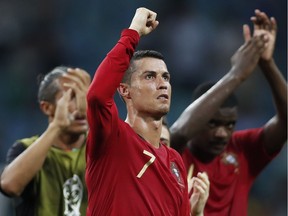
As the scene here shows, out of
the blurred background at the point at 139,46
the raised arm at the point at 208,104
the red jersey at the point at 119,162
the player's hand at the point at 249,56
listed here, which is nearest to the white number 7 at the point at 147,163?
the red jersey at the point at 119,162

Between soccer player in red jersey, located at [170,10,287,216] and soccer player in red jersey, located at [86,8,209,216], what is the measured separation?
124 cm

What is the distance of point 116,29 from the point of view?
857 cm

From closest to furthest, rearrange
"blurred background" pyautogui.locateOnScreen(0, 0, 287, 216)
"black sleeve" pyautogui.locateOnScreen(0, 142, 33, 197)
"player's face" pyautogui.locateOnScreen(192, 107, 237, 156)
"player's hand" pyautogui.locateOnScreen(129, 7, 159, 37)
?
"player's hand" pyautogui.locateOnScreen(129, 7, 159, 37) → "black sleeve" pyautogui.locateOnScreen(0, 142, 33, 197) → "player's face" pyautogui.locateOnScreen(192, 107, 237, 156) → "blurred background" pyautogui.locateOnScreen(0, 0, 287, 216)

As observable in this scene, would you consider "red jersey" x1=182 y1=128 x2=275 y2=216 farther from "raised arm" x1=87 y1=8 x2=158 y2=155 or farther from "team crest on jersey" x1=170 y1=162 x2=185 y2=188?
"raised arm" x1=87 y1=8 x2=158 y2=155

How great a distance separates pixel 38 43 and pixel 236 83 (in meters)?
4.26

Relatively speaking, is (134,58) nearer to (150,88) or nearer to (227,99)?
(150,88)

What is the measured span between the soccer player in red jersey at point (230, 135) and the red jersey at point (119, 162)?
139 centimetres

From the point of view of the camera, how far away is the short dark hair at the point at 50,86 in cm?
479

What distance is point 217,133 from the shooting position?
4883 millimetres

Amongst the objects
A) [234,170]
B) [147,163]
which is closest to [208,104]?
[234,170]

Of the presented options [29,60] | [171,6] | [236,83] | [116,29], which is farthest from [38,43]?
[236,83]

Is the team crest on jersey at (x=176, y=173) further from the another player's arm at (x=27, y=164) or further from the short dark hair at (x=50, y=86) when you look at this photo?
the short dark hair at (x=50, y=86)

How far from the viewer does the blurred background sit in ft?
26.2

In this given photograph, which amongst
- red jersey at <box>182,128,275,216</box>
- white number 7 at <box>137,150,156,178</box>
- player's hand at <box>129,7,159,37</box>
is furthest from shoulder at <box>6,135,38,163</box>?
player's hand at <box>129,7,159,37</box>
